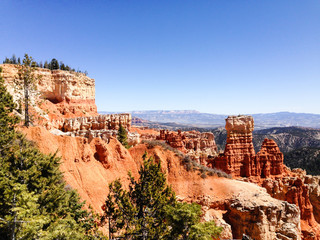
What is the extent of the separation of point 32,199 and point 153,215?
884cm

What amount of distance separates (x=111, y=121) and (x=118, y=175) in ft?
92.5

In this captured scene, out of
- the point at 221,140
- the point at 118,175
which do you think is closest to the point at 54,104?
the point at 118,175

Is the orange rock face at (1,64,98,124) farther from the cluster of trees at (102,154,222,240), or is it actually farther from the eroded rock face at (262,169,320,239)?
the eroded rock face at (262,169,320,239)

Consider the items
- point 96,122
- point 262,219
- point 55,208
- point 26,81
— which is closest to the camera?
point 55,208

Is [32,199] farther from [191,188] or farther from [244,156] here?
[244,156]

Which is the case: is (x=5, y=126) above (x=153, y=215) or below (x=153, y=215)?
above

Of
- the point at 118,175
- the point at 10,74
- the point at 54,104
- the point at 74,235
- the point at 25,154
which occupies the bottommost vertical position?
the point at 118,175

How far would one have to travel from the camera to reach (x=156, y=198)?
15.8 m

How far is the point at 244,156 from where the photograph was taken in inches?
1603

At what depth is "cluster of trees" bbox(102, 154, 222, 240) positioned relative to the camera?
13.2 m

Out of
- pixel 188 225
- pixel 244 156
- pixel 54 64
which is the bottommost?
pixel 244 156

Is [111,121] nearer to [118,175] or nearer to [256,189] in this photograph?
[118,175]

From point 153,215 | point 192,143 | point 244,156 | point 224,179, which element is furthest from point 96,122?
point 153,215

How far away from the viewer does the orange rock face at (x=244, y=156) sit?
132 feet
